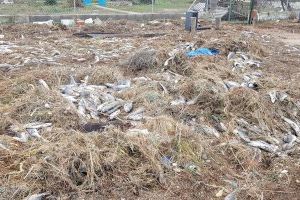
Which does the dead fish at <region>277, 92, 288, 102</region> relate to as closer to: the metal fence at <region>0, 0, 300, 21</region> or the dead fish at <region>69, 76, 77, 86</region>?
the dead fish at <region>69, 76, 77, 86</region>

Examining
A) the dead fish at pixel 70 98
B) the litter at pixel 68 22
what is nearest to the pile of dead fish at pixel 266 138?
the dead fish at pixel 70 98

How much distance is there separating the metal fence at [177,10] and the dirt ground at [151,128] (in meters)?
8.85

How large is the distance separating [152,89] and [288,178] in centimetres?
264

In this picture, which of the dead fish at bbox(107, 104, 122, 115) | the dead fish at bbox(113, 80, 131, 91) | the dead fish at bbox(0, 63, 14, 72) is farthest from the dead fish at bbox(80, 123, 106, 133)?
the dead fish at bbox(0, 63, 14, 72)

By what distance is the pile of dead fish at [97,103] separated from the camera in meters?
5.47

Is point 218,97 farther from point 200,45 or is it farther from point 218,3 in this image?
point 218,3

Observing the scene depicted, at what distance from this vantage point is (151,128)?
4992mm

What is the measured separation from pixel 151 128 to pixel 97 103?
3.85 feet

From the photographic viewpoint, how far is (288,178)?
444 cm

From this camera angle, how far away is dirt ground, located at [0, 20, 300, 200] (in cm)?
403

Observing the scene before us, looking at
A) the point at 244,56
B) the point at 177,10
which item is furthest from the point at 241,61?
the point at 177,10

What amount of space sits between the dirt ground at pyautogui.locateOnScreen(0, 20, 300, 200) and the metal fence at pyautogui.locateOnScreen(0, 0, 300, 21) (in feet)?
29.0

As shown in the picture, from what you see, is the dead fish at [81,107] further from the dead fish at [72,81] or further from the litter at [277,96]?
the litter at [277,96]

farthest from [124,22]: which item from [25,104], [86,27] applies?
[25,104]
